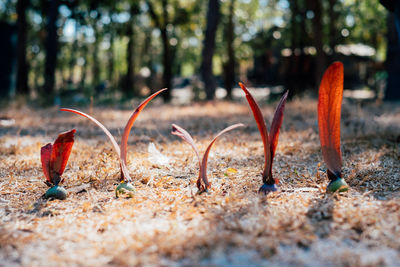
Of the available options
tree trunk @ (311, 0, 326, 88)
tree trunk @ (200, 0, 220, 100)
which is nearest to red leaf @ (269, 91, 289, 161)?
tree trunk @ (200, 0, 220, 100)

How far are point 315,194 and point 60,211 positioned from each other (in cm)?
182

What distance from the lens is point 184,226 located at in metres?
2.05

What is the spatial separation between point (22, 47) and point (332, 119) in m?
13.3

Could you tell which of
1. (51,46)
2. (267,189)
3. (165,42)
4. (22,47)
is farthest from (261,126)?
(22,47)

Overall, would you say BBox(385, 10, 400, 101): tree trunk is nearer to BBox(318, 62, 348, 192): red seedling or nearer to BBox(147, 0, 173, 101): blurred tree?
BBox(147, 0, 173, 101): blurred tree

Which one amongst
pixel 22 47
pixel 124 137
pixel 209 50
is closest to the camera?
pixel 124 137

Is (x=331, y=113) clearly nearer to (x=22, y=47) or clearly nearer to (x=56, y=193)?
(x=56, y=193)

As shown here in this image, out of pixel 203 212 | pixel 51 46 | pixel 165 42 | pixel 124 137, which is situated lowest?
pixel 203 212

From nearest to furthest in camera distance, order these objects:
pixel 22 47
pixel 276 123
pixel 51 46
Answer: pixel 276 123 < pixel 51 46 < pixel 22 47

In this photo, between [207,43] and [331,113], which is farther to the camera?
[207,43]

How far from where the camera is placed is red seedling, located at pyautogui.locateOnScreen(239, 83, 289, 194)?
2.45 meters

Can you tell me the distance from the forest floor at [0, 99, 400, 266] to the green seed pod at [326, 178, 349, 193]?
4 centimetres

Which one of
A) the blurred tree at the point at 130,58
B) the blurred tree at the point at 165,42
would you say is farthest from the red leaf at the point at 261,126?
the blurred tree at the point at 130,58

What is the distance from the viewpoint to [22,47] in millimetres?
12914
